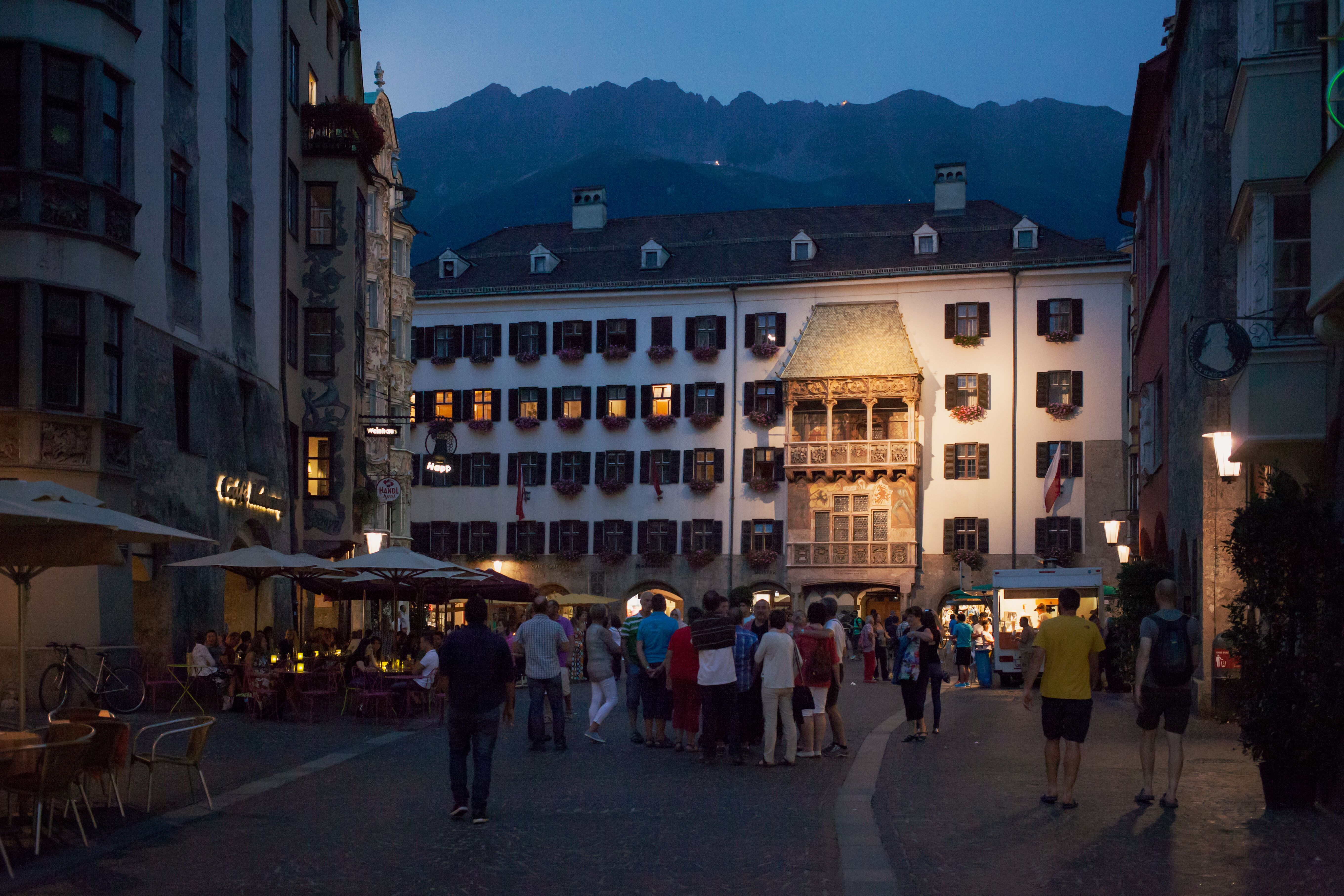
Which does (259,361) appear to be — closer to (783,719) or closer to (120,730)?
(783,719)

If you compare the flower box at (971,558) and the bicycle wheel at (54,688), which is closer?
the bicycle wheel at (54,688)

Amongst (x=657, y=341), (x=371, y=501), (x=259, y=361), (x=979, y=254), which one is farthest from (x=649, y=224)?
(x=259, y=361)

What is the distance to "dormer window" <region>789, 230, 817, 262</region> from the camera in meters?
69.3

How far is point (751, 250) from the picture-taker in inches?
2790

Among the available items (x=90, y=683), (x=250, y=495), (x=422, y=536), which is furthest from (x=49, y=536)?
(x=422, y=536)

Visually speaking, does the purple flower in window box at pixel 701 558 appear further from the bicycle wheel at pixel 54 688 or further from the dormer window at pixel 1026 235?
the bicycle wheel at pixel 54 688

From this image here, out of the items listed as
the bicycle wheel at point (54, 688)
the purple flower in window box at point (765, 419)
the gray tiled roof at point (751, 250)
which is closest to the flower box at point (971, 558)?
the purple flower in window box at point (765, 419)

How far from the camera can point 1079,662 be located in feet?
43.5

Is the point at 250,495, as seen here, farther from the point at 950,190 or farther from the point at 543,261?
the point at 950,190

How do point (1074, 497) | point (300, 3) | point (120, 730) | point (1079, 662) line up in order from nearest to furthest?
point (120, 730)
point (1079, 662)
point (300, 3)
point (1074, 497)

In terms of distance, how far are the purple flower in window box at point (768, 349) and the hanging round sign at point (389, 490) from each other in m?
28.7

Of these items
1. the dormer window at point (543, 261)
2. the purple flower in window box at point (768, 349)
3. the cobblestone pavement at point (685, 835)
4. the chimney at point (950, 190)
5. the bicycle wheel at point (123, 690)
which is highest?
the chimney at point (950, 190)

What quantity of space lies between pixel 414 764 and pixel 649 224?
59.7m

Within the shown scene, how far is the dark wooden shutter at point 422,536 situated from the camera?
69.8 metres
